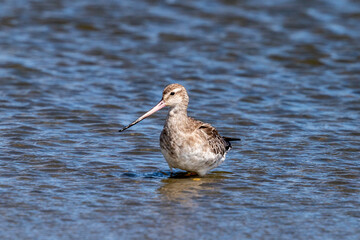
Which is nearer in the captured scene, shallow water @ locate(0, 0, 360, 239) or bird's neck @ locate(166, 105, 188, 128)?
shallow water @ locate(0, 0, 360, 239)

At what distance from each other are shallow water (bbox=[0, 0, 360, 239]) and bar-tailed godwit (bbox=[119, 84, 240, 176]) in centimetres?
25

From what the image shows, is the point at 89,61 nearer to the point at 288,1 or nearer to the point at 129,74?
the point at 129,74

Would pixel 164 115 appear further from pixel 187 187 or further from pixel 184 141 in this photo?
pixel 187 187

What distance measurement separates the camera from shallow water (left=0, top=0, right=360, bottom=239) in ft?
23.1

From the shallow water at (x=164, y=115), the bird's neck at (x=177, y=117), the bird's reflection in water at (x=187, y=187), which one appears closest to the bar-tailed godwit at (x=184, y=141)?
the bird's neck at (x=177, y=117)

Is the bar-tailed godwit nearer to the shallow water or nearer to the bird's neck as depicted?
the bird's neck

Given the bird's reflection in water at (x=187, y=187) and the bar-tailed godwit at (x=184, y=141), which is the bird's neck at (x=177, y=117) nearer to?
the bar-tailed godwit at (x=184, y=141)

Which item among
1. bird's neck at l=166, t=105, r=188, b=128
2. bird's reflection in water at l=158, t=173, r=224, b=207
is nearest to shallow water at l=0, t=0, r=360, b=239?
bird's reflection in water at l=158, t=173, r=224, b=207

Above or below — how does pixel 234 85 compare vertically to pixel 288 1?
below

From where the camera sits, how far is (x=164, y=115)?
1166 cm

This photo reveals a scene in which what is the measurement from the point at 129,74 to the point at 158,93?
131 centimetres

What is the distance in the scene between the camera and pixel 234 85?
13.3 meters

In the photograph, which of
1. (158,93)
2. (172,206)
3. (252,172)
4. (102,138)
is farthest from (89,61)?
(172,206)

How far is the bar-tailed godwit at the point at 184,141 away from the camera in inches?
326
